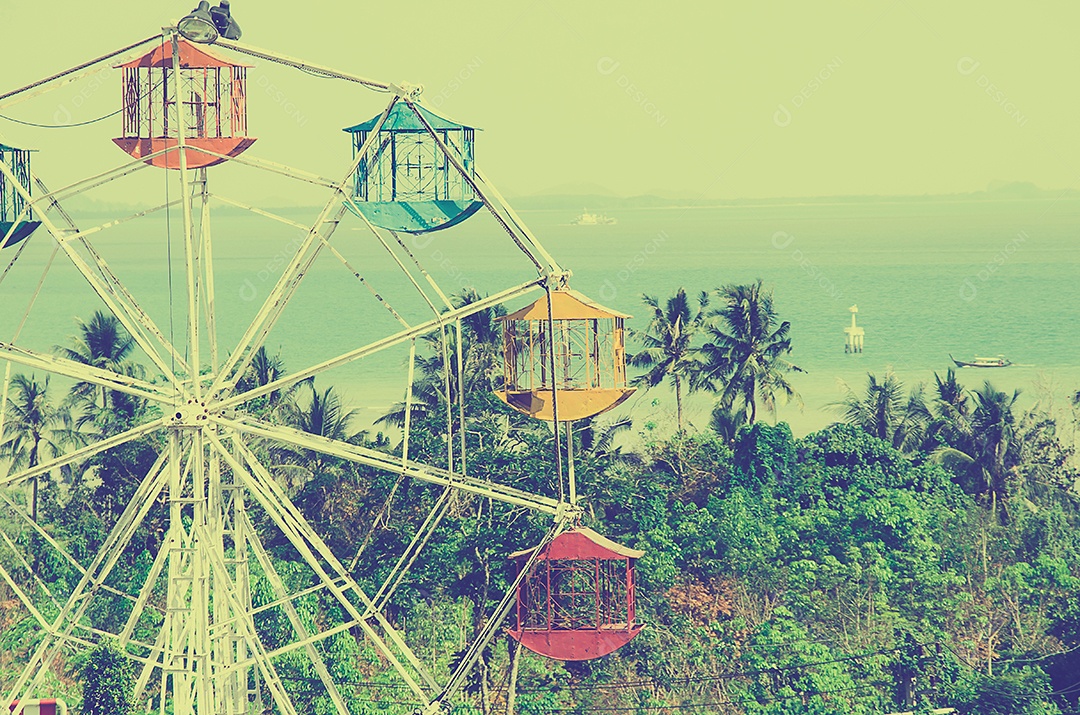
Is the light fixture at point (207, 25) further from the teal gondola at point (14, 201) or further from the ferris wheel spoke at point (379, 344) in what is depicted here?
the ferris wheel spoke at point (379, 344)

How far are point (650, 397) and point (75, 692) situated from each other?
5949 centimetres

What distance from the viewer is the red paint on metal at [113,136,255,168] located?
3978cm

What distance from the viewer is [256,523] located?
60.6 metres

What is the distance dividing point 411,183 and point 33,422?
26083 mm

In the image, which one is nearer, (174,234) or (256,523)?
(256,523)

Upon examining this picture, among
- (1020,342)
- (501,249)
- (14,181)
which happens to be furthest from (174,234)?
(14,181)

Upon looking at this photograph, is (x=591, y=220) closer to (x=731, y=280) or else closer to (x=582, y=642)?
(x=731, y=280)

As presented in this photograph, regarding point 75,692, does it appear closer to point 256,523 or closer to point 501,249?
point 256,523

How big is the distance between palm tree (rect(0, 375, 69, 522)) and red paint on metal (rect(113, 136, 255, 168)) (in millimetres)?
23643

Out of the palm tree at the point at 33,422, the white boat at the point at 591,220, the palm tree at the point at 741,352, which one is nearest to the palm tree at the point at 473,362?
the palm tree at the point at 741,352

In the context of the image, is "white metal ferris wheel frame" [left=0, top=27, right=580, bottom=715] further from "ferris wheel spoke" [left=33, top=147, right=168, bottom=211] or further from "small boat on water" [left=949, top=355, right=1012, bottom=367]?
"small boat on water" [left=949, top=355, right=1012, bottom=367]

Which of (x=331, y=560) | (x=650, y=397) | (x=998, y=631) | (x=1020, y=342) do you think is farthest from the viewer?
(x=1020, y=342)

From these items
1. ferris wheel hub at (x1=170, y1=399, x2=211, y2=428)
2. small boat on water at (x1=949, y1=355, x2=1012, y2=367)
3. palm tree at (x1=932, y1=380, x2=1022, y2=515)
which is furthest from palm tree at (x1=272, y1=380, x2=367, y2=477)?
small boat on water at (x1=949, y1=355, x2=1012, y2=367)

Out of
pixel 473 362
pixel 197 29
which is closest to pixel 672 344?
pixel 473 362
